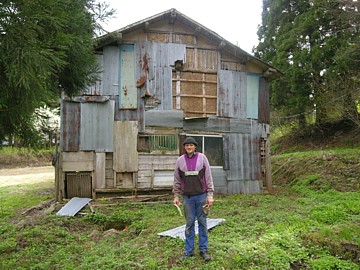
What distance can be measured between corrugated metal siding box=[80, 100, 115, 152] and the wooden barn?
32mm

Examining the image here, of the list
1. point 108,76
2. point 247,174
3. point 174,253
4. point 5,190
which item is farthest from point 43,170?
point 174,253

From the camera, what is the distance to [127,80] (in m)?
10.7

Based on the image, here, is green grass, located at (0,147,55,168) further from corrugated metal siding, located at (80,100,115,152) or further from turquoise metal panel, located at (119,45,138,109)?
turquoise metal panel, located at (119,45,138,109)

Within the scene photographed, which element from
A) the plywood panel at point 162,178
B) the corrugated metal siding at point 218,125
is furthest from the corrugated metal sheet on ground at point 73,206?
the corrugated metal siding at point 218,125

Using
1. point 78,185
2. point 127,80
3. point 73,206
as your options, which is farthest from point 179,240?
point 127,80

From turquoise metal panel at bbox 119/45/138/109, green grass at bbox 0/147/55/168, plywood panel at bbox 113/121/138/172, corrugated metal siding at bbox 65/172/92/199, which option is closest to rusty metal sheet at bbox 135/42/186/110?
turquoise metal panel at bbox 119/45/138/109

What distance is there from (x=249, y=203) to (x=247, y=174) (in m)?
2.34

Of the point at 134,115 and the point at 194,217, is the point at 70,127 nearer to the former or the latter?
the point at 134,115

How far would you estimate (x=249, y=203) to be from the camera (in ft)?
31.1

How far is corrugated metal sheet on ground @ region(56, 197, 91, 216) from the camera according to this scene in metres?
8.53

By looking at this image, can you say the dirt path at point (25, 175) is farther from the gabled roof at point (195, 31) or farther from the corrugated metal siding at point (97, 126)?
the gabled roof at point (195, 31)

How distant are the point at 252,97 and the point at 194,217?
808cm

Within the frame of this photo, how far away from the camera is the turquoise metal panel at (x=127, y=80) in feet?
35.0

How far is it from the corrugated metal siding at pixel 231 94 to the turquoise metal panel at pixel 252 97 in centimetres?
18
